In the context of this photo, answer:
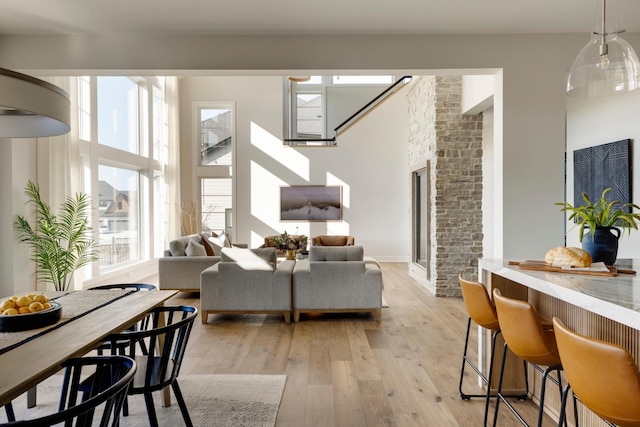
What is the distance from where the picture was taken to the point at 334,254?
5262 mm

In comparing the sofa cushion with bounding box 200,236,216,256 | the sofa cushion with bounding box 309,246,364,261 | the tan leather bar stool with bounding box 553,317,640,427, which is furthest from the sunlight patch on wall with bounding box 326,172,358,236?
the tan leather bar stool with bounding box 553,317,640,427

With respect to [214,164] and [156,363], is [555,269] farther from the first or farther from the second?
[214,164]

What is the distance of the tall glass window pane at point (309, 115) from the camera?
30.8 ft

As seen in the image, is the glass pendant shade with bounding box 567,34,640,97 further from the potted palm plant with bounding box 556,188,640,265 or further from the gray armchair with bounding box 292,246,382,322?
the gray armchair with bounding box 292,246,382,322

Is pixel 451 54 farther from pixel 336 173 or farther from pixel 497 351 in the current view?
pixel 336 173

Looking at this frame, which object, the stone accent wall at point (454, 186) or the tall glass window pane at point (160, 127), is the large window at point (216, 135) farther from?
the stone accent wall at point (454, 186)

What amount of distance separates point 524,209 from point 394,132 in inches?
275

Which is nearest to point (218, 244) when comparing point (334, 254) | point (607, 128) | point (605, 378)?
point (334, 254)

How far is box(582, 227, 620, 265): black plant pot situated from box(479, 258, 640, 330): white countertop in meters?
0.15

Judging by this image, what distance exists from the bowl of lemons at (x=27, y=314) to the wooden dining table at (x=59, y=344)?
0.09 m

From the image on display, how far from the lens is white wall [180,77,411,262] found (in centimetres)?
1030

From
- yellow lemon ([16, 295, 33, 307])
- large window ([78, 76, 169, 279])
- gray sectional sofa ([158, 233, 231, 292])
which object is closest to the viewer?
yellow lemon ([16, 295, 33, 307])

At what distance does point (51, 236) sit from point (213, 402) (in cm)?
298

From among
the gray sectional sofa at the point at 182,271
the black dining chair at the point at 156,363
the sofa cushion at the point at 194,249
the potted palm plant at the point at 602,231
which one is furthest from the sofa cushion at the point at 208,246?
the potted palm plant at the point at 602,231
